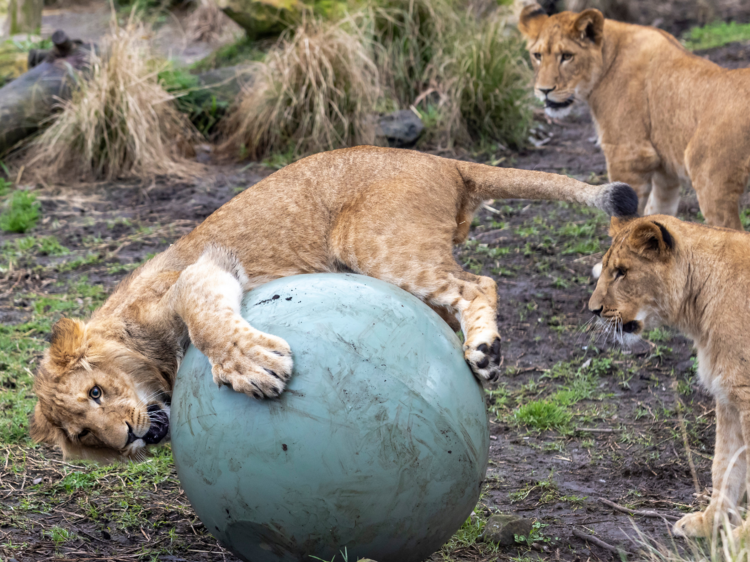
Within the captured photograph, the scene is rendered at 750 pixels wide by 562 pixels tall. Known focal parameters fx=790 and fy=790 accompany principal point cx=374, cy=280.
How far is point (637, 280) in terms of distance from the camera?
12.8 feet

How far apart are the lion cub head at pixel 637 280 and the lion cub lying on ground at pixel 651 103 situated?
1941mm

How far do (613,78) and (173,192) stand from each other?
4938 millimetres

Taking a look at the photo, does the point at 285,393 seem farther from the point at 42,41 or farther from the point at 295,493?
the point at 42,41

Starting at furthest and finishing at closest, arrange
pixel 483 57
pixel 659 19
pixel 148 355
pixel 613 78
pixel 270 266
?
pixel 659 19 < pixel 483 57 < pixel 613 78 < pixel 270 266 < pixel 148 355

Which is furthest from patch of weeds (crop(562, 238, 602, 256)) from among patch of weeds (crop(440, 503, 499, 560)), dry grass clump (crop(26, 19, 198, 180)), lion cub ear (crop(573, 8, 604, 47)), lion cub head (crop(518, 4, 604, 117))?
dry grass clump (crop(26, 19, 198, 180))

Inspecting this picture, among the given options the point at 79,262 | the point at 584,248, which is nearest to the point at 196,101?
the point at 79,262

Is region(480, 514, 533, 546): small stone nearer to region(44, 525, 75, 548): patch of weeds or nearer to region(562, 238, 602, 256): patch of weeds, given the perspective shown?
region(44, 525, 75, 548): patch of weeds

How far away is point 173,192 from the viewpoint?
898cm

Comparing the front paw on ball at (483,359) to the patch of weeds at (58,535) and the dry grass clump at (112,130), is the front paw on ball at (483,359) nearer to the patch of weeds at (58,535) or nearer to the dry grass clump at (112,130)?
the patch of weeds at (58,535)

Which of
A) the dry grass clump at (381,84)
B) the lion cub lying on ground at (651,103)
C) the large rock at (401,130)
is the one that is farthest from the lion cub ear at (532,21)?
the large rock at (401,130)

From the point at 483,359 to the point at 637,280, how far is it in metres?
1.04

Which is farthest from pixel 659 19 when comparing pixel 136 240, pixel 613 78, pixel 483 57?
pixel 136 240

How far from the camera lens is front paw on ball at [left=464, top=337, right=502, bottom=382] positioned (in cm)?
335

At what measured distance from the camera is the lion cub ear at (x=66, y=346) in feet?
12.0
